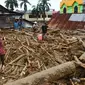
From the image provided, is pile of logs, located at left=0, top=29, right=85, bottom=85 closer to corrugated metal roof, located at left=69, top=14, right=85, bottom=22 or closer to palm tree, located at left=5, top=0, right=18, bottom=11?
corrugated metal roof, located at left=69, top=14, right=85, bottom=22

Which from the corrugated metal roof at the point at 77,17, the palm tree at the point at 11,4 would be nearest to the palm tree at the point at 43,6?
the palm tree at the point at 11,4

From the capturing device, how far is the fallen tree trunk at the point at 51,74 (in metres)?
7.72

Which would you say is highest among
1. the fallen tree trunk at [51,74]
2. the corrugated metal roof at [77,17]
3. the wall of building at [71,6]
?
the wall of building at [71,6]

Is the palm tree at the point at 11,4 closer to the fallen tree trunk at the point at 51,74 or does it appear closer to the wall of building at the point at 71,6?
the wall of building at the point at 71,6

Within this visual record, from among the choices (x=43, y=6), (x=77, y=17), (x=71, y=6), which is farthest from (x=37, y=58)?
(x=43, y=6)

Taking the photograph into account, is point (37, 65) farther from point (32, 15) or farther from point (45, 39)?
point (32, 15)

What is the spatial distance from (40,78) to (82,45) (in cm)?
641

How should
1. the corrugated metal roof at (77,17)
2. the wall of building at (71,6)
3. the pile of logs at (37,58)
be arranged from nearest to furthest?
the pile of logs at (37,58) < the corrugated metal roof at (77,17) < the wall of building at (71,6)

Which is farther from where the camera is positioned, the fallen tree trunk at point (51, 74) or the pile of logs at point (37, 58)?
the pile of logs at point (37, 58)

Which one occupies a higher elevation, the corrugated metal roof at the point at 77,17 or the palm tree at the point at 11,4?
the palm tree at the point at 11,4

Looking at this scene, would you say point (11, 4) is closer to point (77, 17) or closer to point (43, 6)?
point (43, 6)

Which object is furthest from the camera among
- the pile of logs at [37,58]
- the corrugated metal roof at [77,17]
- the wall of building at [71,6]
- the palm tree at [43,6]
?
the palm tree at [43,6]

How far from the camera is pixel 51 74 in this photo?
8.44m

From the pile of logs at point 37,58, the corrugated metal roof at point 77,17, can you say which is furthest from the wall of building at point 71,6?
the pile of logs at point 37,58
